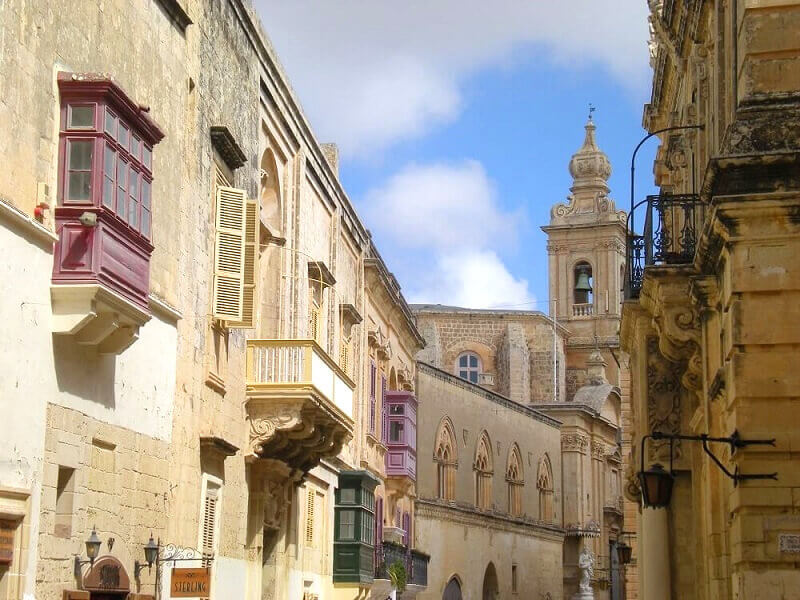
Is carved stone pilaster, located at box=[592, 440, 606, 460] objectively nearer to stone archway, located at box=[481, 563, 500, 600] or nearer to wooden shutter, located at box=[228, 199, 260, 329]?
stone archway, located at box=[481, 563, 500, 600]

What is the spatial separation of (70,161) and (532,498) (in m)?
40.5

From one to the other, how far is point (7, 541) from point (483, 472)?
118ft

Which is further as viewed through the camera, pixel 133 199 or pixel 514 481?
pixel 514 481

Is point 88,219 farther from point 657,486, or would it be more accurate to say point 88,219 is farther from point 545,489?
point 545,489

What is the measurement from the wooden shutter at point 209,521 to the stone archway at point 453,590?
25631 mm

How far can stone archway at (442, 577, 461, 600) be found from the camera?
141ft

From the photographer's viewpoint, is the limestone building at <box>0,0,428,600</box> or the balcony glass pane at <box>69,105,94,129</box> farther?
→ the balcony glass pane at <box>69,105,94,129</box>

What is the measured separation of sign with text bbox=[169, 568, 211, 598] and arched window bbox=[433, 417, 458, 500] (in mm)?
26980

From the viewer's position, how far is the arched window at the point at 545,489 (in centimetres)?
5300

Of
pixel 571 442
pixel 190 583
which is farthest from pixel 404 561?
pixel 571 442

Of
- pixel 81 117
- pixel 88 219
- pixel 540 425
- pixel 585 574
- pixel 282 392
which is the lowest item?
pixel 585 574

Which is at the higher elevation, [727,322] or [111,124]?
[111,124]

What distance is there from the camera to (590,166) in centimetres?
7025

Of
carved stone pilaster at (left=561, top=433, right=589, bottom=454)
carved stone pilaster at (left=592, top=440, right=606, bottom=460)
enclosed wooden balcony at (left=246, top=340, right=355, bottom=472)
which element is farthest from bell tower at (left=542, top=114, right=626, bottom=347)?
enclosed wooden balcony at (left=246, top=340, right=355, bottom=472)
